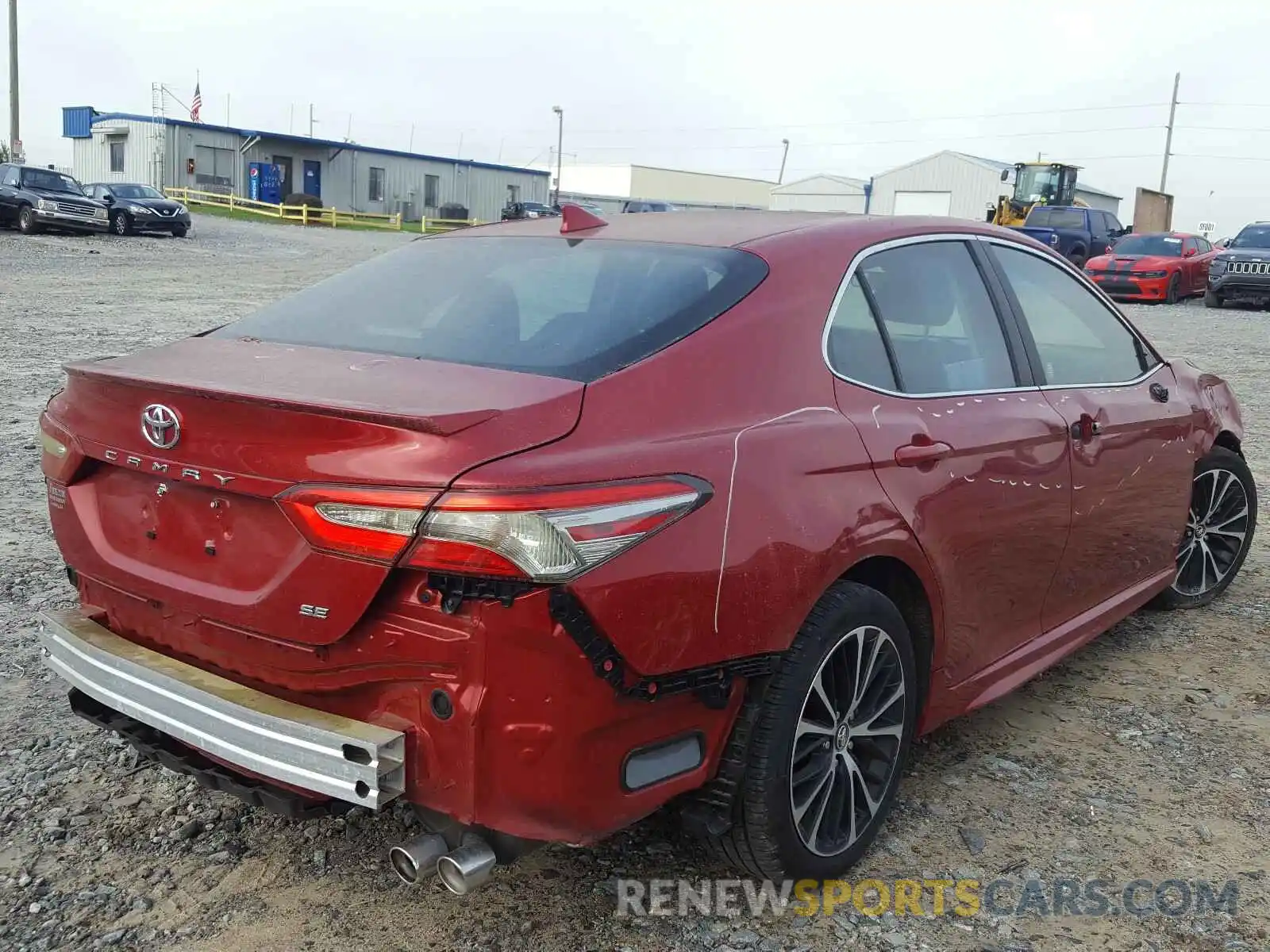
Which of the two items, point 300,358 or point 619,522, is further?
point 300,358

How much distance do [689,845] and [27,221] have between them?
89.6 ft

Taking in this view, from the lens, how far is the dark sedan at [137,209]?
1087 inches

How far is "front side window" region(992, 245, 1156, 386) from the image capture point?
12.5 ft

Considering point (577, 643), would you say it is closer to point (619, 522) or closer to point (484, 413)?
point (619, 522)

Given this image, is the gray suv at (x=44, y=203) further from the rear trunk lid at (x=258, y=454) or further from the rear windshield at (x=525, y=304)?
the rear trunk lid at (x=258, y=454)

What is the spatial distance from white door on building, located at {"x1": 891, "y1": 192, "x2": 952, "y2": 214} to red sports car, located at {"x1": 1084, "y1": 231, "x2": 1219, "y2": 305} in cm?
3999

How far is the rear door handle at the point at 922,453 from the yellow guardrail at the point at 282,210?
4196 cm

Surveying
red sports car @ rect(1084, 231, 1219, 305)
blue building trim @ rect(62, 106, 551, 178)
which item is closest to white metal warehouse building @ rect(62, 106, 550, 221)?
blue building trim @ rect(62, 106, 551, 178)

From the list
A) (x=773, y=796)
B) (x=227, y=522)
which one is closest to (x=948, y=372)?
(x=773, y=796)

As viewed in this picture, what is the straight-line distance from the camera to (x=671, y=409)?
8.11 feet

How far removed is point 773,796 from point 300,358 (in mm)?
1475

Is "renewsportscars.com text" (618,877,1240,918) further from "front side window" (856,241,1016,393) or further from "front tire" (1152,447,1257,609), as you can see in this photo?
"front tire" (1152,447,1257,609)

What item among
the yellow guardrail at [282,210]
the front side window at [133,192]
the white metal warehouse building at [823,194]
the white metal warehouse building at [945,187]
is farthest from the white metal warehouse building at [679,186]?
the front side window at [133,192]

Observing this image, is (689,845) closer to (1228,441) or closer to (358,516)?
(358,516)
